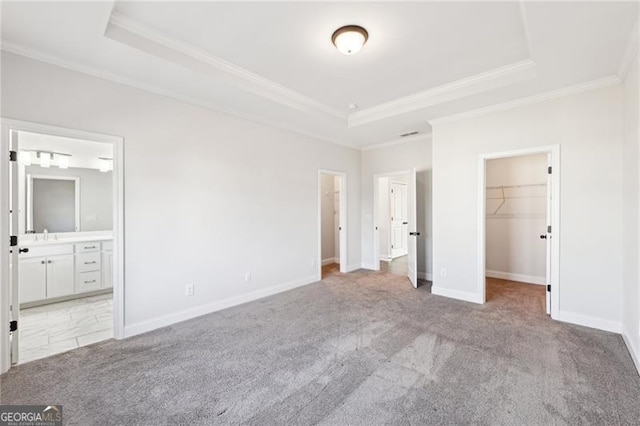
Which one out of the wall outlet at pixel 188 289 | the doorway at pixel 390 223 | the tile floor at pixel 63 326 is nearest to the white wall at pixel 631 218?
the doorway at pixel 390 223

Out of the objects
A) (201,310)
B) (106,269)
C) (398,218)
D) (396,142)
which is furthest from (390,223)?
(106,269)

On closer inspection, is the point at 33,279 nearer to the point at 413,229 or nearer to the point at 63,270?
the point at 63,270

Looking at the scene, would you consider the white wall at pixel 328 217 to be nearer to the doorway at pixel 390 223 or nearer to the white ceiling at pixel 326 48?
the doorway at pixel 390 223

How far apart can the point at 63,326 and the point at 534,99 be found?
6.12 metres

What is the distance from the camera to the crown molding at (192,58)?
2266mm

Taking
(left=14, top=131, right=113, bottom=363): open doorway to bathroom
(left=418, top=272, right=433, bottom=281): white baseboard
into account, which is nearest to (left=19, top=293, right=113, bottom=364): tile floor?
(left=14, top=131, right=113, bottom=363): open doorway to bathroom

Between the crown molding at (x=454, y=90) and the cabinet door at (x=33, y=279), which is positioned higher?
the crown molding at (x=454, y=90)

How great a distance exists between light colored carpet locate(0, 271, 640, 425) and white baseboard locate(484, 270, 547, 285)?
1807 millimetres

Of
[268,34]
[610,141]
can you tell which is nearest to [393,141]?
[610,141]

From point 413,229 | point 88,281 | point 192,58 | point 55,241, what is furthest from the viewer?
point 413,229

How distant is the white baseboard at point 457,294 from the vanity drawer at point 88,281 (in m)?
5.18

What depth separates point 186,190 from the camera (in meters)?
3.35

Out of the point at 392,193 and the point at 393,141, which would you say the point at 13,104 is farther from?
the point at 392,193

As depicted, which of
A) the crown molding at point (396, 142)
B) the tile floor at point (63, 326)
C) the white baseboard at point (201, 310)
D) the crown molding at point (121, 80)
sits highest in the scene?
the crown molding at point (396, 142)
